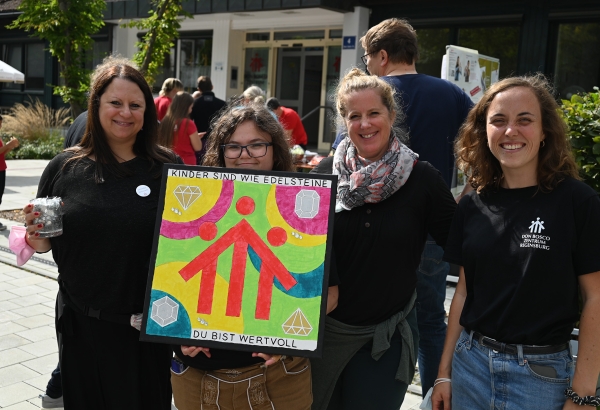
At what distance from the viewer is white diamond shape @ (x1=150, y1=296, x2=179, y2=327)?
2.21m

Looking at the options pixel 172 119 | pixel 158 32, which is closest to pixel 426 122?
pixel 172 119

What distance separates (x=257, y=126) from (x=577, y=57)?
10.2m

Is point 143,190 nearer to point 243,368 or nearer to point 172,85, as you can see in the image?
point 243,368

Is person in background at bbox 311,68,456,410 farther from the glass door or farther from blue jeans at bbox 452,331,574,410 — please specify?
the glass door

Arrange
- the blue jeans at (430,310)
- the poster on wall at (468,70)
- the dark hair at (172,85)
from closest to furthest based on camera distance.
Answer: the blue jeans at (430,310), the poster on wall at (468,70), the dark hair at (172,85)

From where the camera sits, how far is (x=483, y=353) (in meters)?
2.18

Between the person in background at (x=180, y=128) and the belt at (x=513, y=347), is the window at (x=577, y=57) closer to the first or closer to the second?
the person in background at (x=180, y=128)

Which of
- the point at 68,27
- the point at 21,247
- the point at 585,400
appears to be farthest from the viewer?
the point at 68,27

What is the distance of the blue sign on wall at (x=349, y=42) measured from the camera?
539 inches

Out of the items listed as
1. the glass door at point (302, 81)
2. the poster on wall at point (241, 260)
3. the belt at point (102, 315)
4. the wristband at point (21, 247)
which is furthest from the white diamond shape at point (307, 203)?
the glass door at point (302, 81)

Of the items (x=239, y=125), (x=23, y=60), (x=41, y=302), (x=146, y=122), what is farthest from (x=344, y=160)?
(x=23, y=60)

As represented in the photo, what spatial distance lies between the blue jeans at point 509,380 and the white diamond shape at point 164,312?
1064mm

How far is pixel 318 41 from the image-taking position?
15.9 m

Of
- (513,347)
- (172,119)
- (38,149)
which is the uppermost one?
(172,119)
